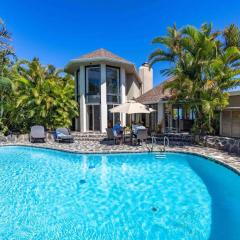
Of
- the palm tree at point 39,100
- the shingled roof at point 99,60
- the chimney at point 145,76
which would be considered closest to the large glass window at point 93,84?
the shingled roof at point 99,60

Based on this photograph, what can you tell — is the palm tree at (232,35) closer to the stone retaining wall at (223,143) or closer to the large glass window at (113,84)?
the stone retaining wall at (223,143)

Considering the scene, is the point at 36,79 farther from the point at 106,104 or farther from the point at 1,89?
the point at 106,104

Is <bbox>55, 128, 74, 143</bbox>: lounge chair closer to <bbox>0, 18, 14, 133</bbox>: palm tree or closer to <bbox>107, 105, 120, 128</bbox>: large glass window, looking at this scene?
<bbox>107, 105, 120, 128</bbox>: large glass window

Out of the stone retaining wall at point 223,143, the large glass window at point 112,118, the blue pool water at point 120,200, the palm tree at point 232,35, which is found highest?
the palm tree at point 232,35

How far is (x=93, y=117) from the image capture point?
22516 mm

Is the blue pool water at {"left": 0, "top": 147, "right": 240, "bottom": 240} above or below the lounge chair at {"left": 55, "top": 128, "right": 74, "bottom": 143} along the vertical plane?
below

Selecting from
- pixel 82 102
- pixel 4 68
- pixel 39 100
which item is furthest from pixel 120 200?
pixel 4 68

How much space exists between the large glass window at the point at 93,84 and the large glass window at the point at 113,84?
98 centimetres

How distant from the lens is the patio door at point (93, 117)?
73.1 feet

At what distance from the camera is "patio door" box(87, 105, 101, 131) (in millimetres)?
22277

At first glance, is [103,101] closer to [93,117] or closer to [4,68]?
[93,117]

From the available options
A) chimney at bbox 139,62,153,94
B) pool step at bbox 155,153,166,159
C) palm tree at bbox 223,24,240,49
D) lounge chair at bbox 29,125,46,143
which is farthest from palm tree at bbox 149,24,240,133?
chimney at bbox 139,62,153,94

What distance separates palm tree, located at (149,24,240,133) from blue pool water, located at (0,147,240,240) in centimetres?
458

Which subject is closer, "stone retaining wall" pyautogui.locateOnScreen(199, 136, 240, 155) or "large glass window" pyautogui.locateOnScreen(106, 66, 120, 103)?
"stone retaining wall" pyautogui.locateOnScreen(199, 136, 240, 155)
